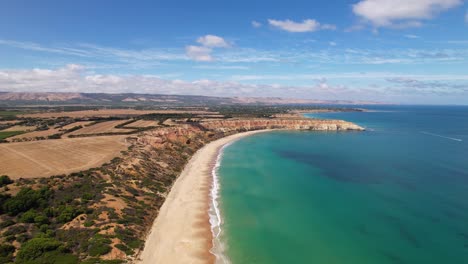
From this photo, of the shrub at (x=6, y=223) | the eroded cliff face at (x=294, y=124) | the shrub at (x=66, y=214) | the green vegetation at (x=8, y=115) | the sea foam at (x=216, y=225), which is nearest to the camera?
the shrub at (x=6, y=223)

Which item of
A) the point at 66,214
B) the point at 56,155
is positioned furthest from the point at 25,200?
the point at 56,155

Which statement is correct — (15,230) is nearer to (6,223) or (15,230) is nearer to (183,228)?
(6,223)

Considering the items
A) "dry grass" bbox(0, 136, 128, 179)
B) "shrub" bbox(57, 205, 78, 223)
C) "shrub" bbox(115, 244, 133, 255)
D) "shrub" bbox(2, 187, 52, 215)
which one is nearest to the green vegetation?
"dry grass" bbox(0, 136, 128, 179)

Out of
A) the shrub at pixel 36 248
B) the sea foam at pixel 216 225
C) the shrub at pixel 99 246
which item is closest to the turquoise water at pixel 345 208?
the sea foam at pixel 216 225

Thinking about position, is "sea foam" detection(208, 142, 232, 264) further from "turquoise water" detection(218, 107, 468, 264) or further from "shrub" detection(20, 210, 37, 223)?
"shrub" detection(20, 210, 37, 223)

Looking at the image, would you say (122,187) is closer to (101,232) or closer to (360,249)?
(101,232)

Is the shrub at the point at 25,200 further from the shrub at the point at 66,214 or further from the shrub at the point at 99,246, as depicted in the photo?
the shrub at the point at 99,246
